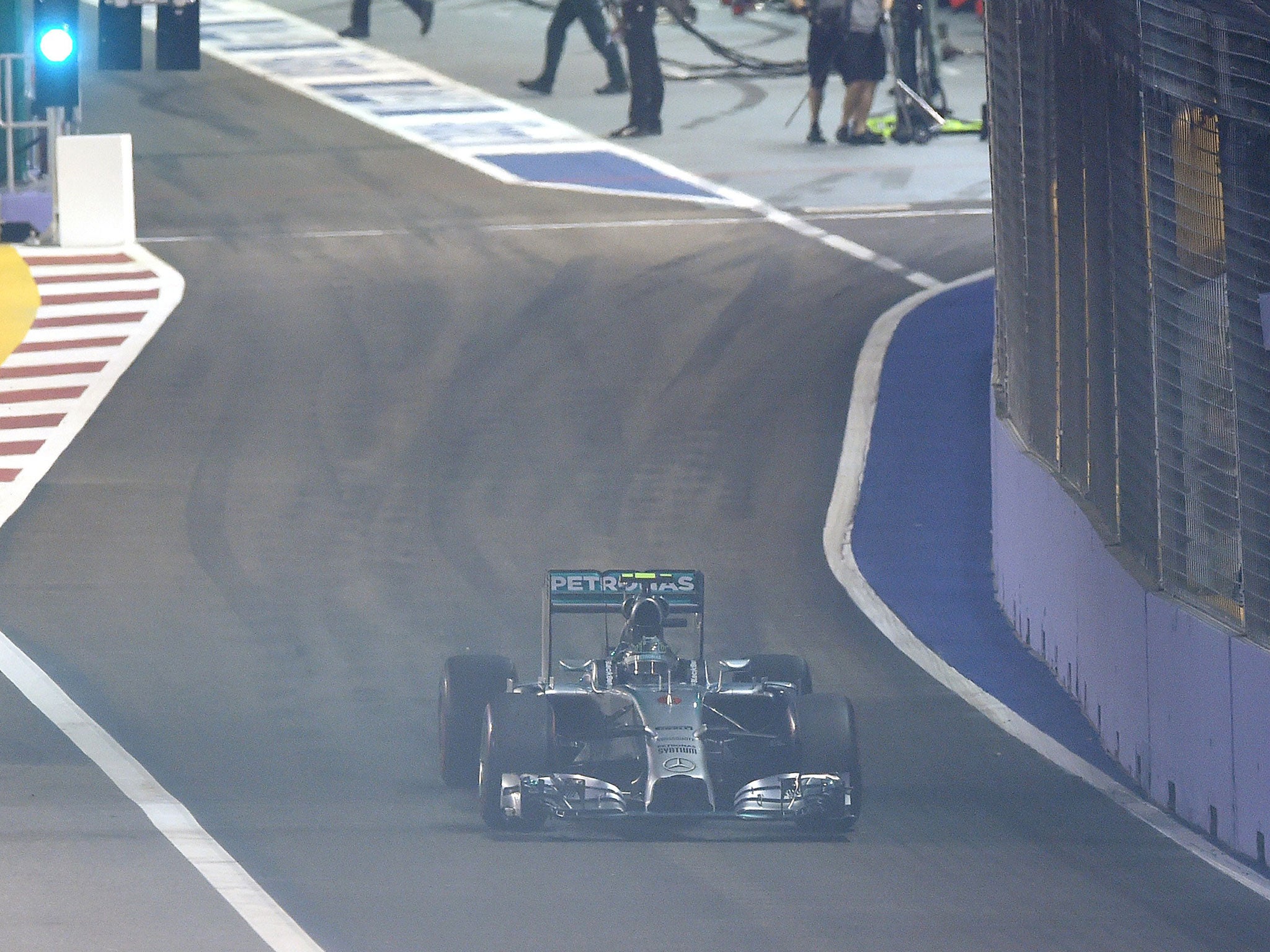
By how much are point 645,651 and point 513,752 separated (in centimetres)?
88

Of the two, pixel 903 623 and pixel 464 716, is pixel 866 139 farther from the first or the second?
pixel 464 716

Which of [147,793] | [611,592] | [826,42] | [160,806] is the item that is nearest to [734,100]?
[826,42]

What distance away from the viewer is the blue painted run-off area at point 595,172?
28297 mm

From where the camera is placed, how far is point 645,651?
37.0 feet

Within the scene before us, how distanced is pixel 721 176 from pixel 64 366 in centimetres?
1013

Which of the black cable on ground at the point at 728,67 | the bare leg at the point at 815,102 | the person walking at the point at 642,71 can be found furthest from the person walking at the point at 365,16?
the bare leg at the point at 815,102

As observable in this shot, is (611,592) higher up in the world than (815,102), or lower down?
higher up

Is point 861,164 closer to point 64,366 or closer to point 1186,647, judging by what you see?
point 64,366

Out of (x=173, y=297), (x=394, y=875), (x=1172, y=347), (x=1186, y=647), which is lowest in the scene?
(x=173, y=297)

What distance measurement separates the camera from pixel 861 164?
2956 cm

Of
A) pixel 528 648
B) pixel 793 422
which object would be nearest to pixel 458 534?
pixel 528 648

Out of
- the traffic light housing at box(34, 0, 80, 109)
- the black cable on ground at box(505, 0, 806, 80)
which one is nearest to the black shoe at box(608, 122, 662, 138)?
the black cable on ground at box(505, 0, 806, 80)

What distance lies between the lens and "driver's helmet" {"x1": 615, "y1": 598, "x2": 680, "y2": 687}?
1118cm

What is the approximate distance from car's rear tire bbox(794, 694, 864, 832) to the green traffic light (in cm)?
1614
